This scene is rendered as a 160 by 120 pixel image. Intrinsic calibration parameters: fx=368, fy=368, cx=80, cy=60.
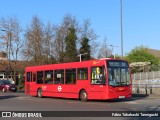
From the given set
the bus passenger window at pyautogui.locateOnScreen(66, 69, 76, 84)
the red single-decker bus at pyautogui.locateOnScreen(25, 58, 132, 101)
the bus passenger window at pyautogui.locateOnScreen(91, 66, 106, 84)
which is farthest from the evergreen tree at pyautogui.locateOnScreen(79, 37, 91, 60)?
the bus passenger window at pyautogui.locateOnScreen(91, 66, 106, 84)

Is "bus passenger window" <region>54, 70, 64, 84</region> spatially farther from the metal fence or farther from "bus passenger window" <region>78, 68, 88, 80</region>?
the metal fence

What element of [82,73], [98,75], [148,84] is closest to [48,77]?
[82,73]

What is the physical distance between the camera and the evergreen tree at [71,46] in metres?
55.7

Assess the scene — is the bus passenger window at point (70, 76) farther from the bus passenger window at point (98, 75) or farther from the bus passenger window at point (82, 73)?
the bus passenger window at point (98, 75)

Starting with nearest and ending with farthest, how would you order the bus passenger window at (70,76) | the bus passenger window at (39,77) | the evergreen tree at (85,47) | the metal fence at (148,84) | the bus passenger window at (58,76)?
the bus passenger window at (70,76) → the bus passenger window at (58,76) → the bus passenger window at (39,77) → the metal fence at (148,84) → the evergreen tree at (85,47)

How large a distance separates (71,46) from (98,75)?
3341cm

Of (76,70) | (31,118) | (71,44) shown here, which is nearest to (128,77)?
(76,70)

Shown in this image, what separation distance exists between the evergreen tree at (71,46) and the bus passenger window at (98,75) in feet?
104

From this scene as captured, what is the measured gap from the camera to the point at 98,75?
933 inches

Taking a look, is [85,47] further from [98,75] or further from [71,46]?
[98,75]

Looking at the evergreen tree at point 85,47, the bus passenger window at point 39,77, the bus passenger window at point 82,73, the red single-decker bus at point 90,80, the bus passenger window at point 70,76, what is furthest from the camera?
the evergreen tree at point 85,47

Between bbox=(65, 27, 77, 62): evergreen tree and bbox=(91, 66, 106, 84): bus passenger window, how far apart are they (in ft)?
104

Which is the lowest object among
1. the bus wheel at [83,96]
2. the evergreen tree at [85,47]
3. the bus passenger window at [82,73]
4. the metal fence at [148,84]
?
the bus wheel at [83,96]

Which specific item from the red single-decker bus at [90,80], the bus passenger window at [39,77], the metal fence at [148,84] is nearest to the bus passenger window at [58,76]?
the red single-decker bus at [90,80]
